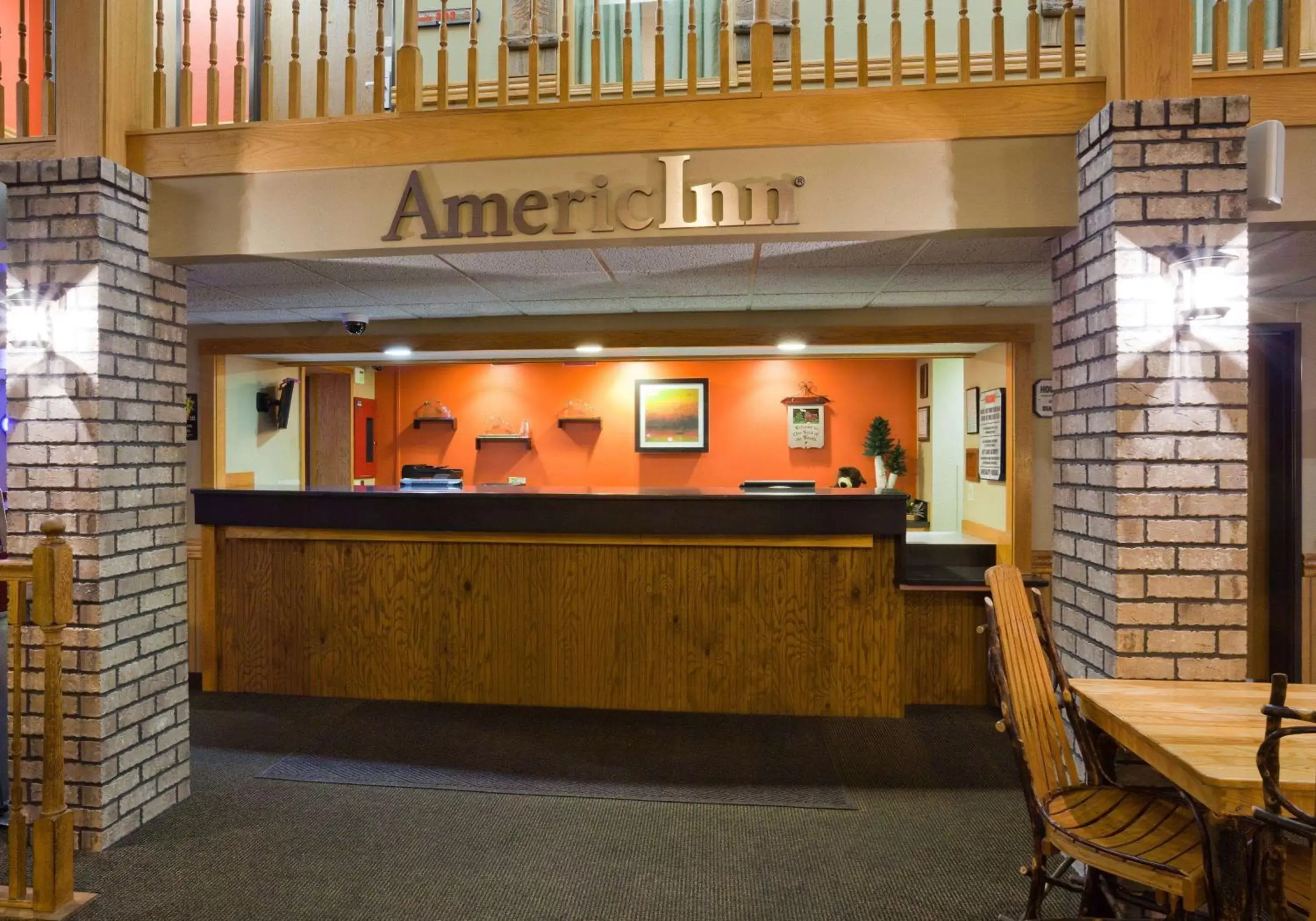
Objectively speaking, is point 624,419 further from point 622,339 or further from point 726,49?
point 726,49

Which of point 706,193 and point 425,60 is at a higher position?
point 425,60

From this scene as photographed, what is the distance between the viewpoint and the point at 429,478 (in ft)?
21.6

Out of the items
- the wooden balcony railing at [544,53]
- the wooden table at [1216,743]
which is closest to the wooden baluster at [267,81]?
the wooden balcony railing at [544,53]

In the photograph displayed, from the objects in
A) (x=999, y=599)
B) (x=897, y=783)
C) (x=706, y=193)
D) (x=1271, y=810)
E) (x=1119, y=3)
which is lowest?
(x=897, y=783)

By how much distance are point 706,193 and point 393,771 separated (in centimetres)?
289

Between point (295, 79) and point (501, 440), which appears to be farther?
point (501, 440)

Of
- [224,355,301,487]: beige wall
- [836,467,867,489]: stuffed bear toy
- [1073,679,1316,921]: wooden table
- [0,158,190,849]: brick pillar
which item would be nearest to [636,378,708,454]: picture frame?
[836,467,867,489]: stuffed bear toy

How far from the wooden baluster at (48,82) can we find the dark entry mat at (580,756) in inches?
113

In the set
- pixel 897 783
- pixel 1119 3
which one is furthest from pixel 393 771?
pixel 1119 3

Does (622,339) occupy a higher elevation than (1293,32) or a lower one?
lower

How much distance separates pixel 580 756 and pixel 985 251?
9.64ft

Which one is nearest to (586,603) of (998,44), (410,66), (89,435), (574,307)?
(574,307)

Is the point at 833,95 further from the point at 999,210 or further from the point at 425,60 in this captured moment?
the point at 425,60

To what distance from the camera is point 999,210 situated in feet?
9.00
